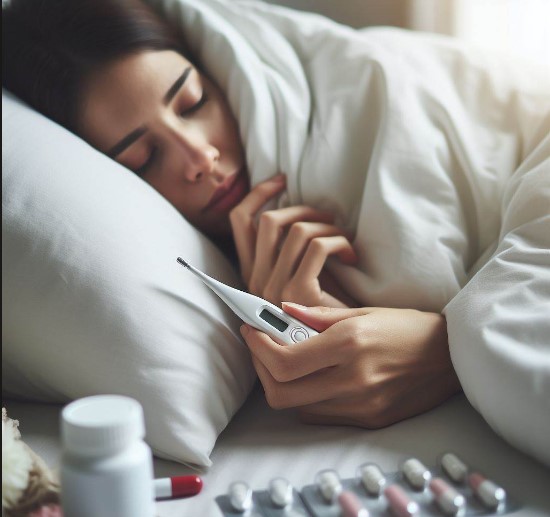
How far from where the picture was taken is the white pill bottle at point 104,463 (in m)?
0.45

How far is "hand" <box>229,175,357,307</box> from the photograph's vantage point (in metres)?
0.80

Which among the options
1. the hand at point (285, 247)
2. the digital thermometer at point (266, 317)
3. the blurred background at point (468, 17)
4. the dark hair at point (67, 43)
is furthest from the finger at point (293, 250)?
the blurred background at point (468, 17)

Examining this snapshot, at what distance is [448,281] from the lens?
79 centimetres

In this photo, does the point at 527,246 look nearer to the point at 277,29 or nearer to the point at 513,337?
the point at 513,337

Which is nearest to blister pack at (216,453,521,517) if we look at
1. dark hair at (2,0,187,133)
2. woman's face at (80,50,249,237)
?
woman's face at (80,50,249,237)

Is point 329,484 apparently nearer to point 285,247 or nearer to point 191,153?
point 285,247

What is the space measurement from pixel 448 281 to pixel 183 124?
0.40 m

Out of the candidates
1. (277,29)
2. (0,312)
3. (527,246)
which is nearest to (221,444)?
(0,312)

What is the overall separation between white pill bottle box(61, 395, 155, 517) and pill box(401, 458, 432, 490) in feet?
0.76

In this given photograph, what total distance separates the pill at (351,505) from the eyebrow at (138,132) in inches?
21.4

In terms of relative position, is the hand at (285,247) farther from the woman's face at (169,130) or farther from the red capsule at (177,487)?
the red capsule at (177,487)

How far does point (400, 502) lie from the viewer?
547 mm

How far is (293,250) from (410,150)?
7.5 inches

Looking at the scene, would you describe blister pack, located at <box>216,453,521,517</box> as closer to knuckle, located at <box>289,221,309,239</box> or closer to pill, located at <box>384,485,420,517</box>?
pill, located at <box>384,485,420,517</box>
